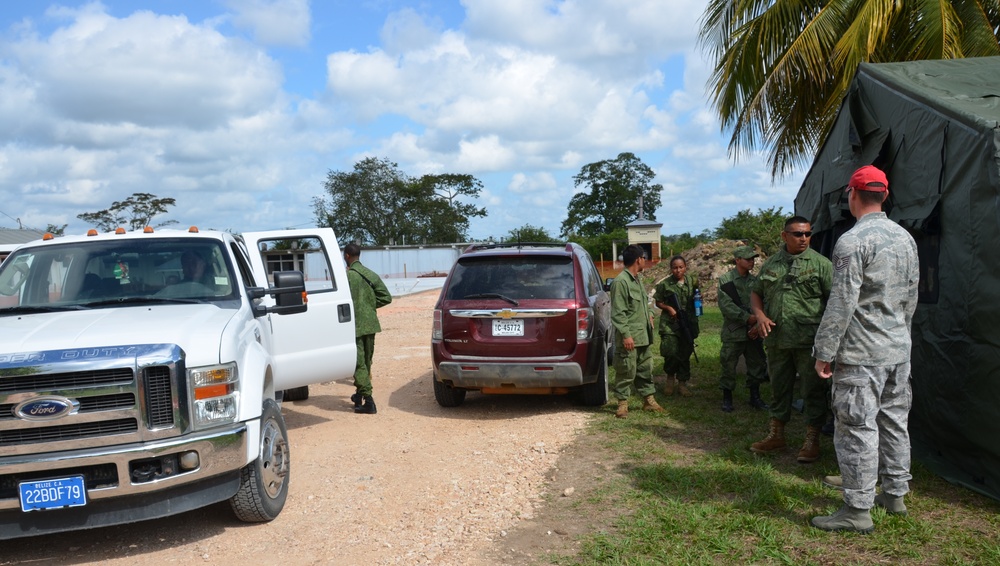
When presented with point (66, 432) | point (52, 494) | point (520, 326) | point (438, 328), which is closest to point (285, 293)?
point (66, 432)

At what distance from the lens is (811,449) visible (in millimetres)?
5496

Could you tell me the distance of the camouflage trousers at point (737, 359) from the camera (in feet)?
24.7

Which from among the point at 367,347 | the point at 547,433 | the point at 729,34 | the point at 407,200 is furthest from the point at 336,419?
the point at 407,200

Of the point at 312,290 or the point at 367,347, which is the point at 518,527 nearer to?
the point at 312,290

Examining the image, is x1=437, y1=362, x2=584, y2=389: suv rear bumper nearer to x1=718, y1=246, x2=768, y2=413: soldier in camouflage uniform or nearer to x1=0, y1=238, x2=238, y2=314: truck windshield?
x1=718, y1=246, x2=768, y2=413: soldier in camouflage uniform

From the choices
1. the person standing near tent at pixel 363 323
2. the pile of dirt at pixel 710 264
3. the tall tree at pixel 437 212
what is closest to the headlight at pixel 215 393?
the person standing near tent at pixel 363 323

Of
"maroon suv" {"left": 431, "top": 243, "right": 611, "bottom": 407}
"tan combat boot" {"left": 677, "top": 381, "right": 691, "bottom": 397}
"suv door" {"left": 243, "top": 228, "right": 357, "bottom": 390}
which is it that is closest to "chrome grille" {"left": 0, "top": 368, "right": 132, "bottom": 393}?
"suv door" {"left": 243, "top": 228, "right": 357, "bottom": 390}

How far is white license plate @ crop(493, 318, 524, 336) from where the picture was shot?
24.0ft

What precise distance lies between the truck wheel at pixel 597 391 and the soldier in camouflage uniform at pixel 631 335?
0.28 metres

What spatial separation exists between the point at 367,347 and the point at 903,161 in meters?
5.56

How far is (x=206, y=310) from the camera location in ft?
16.2

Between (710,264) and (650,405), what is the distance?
16.3 m

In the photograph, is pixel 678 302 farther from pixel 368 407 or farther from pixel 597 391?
pixel 368 407

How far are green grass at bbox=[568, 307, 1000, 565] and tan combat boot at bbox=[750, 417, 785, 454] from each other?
0.30 feet
